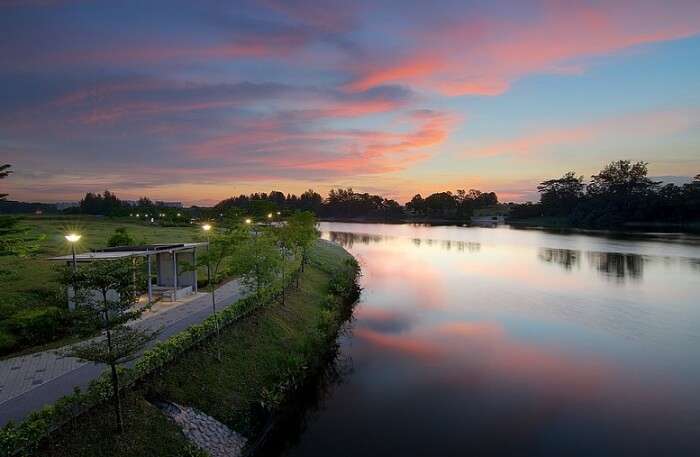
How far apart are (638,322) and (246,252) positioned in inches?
1075

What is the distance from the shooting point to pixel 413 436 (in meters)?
16.6

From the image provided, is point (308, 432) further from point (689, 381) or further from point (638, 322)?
point (638, 322)

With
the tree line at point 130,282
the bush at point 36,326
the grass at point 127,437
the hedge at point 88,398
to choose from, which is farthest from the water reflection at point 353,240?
the grass at point 127,437

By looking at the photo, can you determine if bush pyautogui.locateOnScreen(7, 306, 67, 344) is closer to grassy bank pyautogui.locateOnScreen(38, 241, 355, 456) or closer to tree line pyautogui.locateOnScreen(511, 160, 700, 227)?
grassy bank pyautogui.locateOnScreen(38, 241, 355, 456)

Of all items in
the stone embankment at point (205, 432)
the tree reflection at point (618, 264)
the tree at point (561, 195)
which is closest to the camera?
the stone embankment at point (205, 432)

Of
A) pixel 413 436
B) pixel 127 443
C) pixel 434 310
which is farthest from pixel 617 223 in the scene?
pixel 127 443

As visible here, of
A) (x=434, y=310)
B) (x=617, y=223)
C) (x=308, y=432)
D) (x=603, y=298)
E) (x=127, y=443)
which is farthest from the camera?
(x=617, y=223)

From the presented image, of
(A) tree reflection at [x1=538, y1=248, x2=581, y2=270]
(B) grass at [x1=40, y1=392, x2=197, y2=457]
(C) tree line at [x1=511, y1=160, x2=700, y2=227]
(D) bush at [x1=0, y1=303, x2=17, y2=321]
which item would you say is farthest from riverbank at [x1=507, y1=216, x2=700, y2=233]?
(D) bush at [x1=0, y1=303, x2=17, y2=321]

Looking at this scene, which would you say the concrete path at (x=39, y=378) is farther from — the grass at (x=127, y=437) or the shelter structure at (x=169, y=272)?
the shelter structure at (x=169, y=272)

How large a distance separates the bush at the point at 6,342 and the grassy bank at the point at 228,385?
22.0 feet

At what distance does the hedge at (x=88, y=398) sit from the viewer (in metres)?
10.1

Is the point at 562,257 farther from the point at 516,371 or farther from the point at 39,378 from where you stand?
the point at 39,378

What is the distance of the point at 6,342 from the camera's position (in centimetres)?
1672

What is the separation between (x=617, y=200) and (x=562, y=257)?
7533 cm
